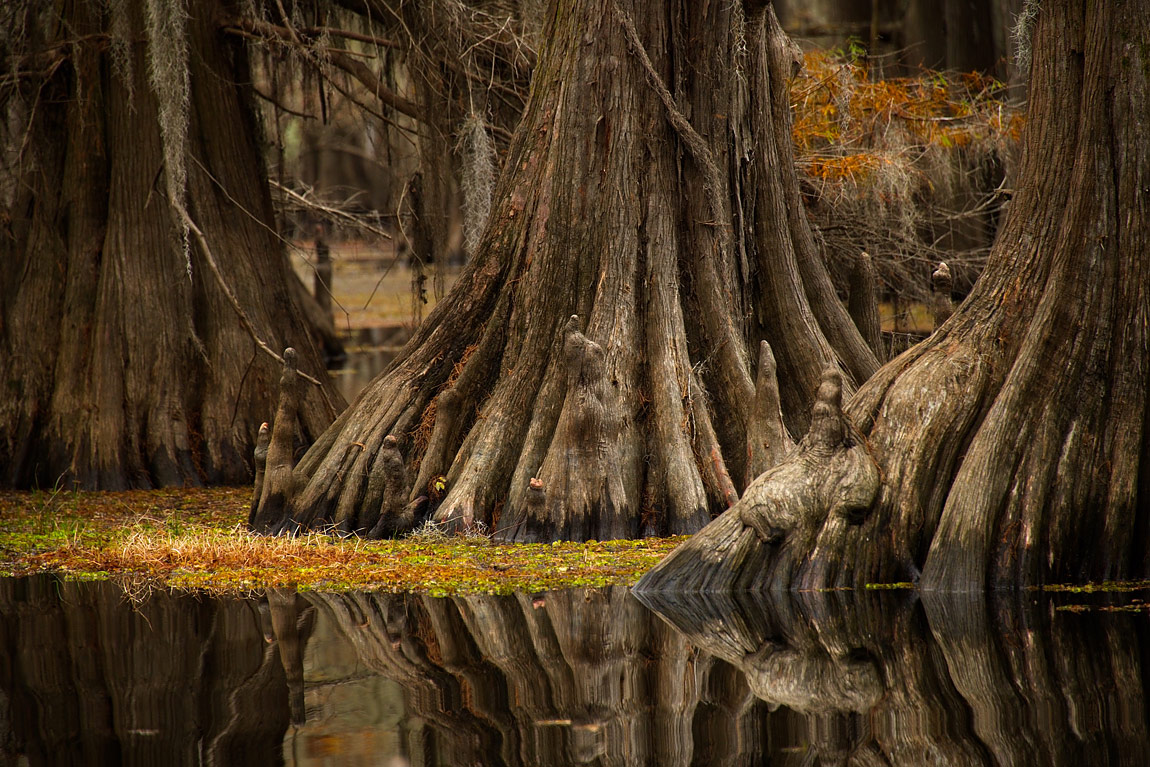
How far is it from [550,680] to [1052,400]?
3.18m

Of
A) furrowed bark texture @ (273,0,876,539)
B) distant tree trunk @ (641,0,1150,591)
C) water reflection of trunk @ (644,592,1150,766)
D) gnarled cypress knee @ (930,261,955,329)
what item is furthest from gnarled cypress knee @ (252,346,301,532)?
gnarled cypress knee @ (930,261,955,329)

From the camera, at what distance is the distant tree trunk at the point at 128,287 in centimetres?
1101

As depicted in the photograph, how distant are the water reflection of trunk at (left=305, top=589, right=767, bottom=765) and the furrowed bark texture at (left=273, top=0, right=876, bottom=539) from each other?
1.85 meters

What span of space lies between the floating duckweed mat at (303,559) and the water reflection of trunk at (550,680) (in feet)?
1.25

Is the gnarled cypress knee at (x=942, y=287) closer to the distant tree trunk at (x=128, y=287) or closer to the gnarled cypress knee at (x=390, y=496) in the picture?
the gnarled cypress knee at (x=390, y=496)

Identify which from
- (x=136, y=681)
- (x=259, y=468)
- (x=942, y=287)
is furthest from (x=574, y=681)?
(x=942, y=287)

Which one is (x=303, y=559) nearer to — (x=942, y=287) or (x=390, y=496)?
(x=390, y=496)

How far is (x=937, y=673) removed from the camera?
4590 mm

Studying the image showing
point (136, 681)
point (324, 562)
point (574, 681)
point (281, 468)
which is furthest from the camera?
point (281, 468)

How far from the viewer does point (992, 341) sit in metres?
6.61

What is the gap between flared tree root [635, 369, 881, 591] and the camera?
6.20m

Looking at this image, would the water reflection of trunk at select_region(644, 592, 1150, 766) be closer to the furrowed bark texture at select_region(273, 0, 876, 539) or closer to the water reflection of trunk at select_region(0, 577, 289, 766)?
the water reflection of trunk at select_region(0, 577, 289, 766)

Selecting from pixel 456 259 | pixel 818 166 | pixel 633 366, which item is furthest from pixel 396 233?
pixel 456 259

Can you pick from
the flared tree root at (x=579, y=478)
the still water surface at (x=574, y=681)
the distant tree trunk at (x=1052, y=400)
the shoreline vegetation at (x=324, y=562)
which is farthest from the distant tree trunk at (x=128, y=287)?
the distant tree trunk at (x=1052, y=400)
